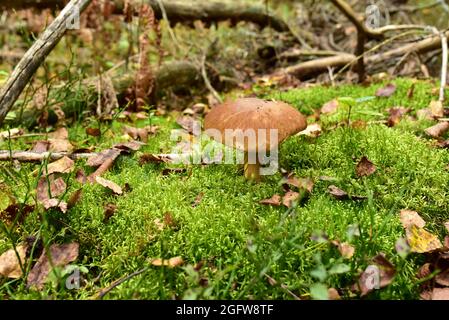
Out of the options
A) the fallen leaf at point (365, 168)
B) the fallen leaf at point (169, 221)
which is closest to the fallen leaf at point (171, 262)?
the fallen leaf at point (169, 221)

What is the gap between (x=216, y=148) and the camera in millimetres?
3186

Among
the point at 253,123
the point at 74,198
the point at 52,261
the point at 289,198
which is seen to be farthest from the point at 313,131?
the point at 52,261

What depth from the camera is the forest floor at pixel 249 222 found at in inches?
74.7

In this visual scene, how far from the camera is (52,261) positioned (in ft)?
6.73

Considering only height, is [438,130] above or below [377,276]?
above

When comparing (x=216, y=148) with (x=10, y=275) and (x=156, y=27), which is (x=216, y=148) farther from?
(x=156, y=27)

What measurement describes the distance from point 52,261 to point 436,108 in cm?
322

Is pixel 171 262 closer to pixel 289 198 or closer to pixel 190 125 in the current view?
pixel 289 198

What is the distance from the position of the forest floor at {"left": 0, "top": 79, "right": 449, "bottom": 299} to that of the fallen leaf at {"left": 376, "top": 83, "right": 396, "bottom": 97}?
1032mm

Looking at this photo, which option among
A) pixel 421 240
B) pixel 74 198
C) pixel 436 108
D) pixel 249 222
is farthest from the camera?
pixel 436 108

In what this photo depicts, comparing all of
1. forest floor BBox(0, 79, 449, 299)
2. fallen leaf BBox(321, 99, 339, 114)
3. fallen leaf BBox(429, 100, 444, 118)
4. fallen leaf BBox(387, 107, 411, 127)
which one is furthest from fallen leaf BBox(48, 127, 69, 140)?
fallen leaf BBox(429, 100, 444, 118)

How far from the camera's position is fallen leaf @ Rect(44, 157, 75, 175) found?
278cm

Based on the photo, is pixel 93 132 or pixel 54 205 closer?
pixel 54 205
